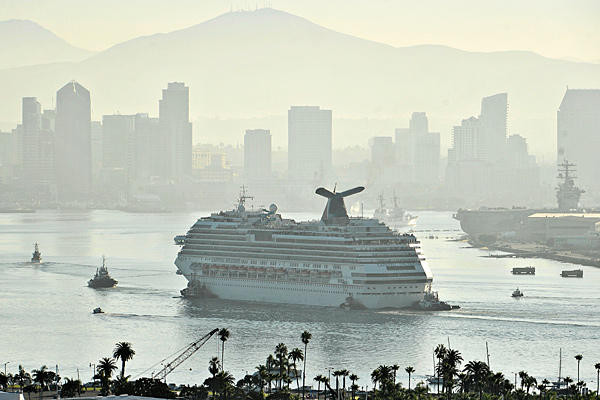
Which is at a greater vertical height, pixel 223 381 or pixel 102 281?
pixel 102 281

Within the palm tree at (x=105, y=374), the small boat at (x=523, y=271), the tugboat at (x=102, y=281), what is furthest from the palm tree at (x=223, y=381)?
the small boat at (x=523, y=271)

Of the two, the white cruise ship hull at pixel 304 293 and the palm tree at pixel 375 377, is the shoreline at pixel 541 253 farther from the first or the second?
the palm tree at pixel 375 377

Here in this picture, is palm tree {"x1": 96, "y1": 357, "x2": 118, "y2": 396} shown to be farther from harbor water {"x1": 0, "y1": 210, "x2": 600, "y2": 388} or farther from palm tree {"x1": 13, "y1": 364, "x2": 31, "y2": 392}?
harbor water {"x1": 0, "y1": 210, "x2": 600, "y2": 388}

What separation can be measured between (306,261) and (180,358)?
1367 centimetres

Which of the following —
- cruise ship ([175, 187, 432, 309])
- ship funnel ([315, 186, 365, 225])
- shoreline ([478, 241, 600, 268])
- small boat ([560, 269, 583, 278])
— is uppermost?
ship funnel ([315, 186, 365, 225])

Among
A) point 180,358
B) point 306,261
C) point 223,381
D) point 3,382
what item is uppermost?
point 306,261

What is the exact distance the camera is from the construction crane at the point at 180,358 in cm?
4563

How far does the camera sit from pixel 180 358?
161 feet

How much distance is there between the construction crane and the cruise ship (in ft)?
30.9

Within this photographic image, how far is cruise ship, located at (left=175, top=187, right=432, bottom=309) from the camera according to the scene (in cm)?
5966

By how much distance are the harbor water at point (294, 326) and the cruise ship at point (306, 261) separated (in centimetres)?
85

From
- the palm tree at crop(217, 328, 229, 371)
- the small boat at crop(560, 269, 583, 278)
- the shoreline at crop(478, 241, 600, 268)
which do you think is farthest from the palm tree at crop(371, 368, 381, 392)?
the shoreline at crop(478, 241, 600, 268)

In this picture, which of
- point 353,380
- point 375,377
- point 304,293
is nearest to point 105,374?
point 353,380

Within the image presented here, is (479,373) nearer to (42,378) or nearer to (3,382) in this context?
(42,378)
